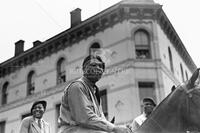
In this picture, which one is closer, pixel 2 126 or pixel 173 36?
pixel 173 36

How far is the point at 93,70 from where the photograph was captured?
9.93 ft

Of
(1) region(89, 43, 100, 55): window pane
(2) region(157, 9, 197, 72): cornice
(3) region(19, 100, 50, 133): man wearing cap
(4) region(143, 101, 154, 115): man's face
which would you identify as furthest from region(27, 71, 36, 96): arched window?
(4) region(143, 101, 154, 115): man's face

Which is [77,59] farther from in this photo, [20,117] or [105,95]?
[20,117]

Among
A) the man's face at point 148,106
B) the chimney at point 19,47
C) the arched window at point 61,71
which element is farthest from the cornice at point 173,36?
the man's face at point 148,106

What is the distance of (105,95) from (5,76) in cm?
1176

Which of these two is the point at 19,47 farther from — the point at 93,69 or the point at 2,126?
the point at 93,69

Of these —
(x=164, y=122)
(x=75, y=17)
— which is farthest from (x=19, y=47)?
(x=164, y=122)

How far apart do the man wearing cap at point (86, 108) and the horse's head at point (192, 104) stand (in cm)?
68

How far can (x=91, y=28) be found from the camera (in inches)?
803

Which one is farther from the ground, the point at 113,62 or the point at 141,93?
the point at 113,62

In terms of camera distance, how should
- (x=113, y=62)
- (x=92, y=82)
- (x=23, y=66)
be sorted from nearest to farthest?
1. (x=92, y=82)
2. (x=113, y=62)
3. (x=23, y=66)

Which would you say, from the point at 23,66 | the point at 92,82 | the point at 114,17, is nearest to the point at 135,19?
the point at 114,17

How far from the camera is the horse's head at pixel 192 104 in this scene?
2.88 meters

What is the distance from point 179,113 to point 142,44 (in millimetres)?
16058
